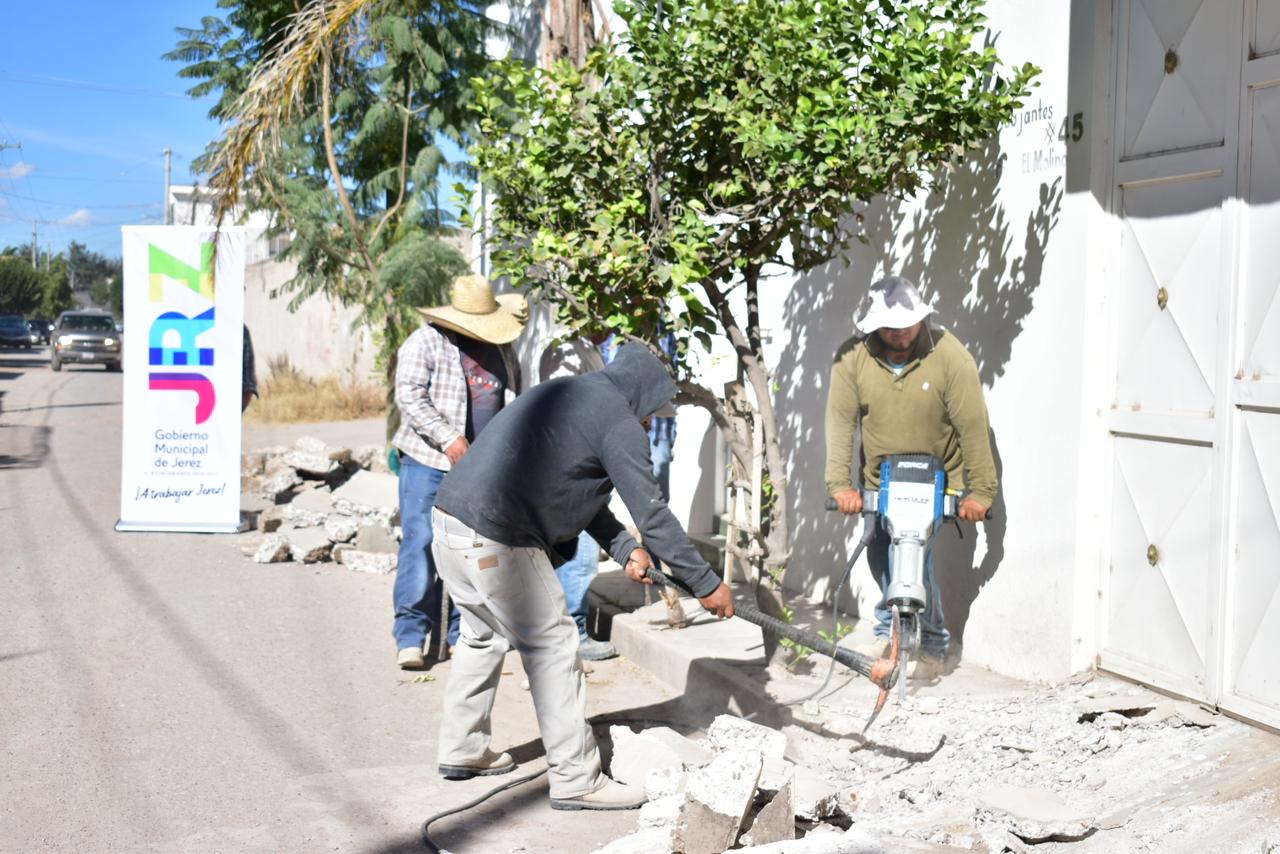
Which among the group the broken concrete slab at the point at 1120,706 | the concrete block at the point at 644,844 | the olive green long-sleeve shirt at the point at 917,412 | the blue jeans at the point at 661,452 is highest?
the olive green long-sleeve shirt at the point at 917,412

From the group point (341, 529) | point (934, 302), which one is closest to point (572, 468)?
point (934, 302)

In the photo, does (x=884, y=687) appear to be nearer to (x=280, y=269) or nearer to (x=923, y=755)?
(x=923, y=755)

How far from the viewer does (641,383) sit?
4598 mm

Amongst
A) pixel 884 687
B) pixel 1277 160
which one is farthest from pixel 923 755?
pixel 1277 160

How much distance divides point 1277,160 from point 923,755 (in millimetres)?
2591

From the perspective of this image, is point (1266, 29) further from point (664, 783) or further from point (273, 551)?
point (273, 551)

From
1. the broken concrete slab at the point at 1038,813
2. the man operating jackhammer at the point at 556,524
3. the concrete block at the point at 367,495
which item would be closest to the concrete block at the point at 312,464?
the concrete block at the point at 367,495

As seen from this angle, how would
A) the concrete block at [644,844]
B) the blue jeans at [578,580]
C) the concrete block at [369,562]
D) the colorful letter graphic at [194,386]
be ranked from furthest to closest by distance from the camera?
the colorful letter graphic at [194,386]
the concrete block at [369,562]
the blue jeans at [578,580]
the concrete block at [644,844]

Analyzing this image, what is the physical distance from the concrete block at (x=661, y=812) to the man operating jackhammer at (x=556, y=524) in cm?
41

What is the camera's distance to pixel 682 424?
9656mm

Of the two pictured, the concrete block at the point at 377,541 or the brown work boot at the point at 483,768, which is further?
the concrete block at the point at 377,541

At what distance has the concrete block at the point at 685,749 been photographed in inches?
187

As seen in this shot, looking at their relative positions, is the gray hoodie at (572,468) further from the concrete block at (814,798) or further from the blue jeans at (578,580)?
the blue jeans at (578,580)

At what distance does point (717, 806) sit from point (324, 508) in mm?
7891
